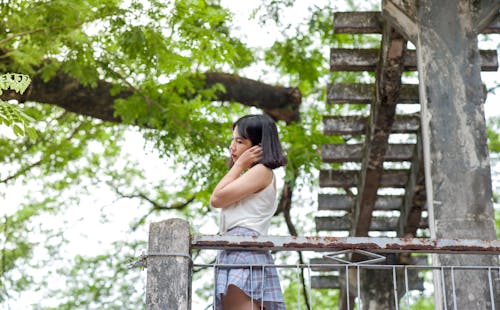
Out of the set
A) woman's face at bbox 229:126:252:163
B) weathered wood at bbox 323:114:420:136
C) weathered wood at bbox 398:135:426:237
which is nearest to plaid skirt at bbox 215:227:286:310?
woman's face at bbox 229:126:252:163

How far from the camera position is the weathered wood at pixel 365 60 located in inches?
255

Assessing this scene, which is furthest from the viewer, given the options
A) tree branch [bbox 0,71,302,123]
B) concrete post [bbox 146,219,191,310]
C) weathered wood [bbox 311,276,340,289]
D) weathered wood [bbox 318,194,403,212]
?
weathered wood [bbox 311,276,340,289]

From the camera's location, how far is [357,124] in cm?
734

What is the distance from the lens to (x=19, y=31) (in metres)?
7.22

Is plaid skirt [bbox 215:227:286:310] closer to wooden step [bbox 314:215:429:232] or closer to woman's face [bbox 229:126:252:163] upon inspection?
woman's face [bbox 229:126:252:163]

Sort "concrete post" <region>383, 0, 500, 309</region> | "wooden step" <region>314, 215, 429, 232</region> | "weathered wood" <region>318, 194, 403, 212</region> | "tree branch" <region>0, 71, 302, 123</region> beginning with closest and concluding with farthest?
"concrete post" <region>383, 0, 500, 309</region>
"tree branch" <region>0, 71, 302, 123</region>
"weathered wood" <region>318, 194, 403, 212</region>
"wooden step" <region>314, 215, 429, 232</region>

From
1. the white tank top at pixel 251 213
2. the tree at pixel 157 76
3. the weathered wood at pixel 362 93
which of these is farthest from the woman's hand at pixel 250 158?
the weathered wood at pixel 362 93

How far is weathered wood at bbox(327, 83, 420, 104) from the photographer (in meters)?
6.91

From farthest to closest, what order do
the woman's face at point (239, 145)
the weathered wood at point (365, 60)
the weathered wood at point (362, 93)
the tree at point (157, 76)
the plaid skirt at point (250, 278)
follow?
1. the tree at point (157, 76)
2. the weathered wood at point (362, 93)
3. the weathered wood at point (365, 60)
4. the woman's face at point (239, 145)
5. the plaid skirt at point (250, 278)

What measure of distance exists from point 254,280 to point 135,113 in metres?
4.89

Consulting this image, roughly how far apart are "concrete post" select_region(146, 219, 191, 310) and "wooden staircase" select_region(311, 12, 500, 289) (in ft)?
11.0

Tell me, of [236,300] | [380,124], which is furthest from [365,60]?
[236,300]

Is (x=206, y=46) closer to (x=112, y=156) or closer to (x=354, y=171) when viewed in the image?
(x=354, y=171)

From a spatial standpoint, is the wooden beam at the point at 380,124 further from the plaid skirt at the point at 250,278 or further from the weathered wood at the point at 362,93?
the plaid skirt at the point at 250,278
